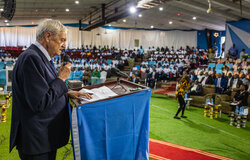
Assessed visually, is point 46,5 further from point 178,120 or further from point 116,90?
point 116,90

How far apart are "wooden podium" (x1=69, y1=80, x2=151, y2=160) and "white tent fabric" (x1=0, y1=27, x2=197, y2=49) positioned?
70.2 feet

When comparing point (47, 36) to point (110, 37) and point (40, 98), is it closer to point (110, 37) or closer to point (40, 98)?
point (40, 98)

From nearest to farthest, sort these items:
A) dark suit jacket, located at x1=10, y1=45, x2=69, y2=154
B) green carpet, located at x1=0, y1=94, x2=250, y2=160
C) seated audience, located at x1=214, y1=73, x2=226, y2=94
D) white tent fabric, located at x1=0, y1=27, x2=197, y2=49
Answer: dark suit jacket, located at x1=10, y1=45, x2=69, y2=154, green carpet, located at x1=0, y1=94, x2=250, y2=160, seated audience, located at x1=214, y1=73, x2=226, y2=94, white tent fabric, located at x1=0, y1=27, x2=197, y2=49

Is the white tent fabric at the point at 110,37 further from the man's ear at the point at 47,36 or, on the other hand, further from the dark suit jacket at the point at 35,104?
the dark suit jacket at the point at 35,104

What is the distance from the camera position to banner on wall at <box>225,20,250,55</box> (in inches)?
570

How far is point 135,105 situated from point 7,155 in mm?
2970

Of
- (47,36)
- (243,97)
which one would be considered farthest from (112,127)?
(243,97)

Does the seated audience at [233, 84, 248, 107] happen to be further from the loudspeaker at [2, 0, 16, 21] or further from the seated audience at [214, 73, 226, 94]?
the loudspeaker at [2, 0, 16, 21]

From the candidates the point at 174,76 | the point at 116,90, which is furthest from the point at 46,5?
the point at 116,90

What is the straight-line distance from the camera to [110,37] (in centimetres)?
2478

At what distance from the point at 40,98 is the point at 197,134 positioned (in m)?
4.73

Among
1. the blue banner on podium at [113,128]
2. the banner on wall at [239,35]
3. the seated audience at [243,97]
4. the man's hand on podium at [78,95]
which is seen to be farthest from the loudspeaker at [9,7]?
the banner on wall at [239,35]

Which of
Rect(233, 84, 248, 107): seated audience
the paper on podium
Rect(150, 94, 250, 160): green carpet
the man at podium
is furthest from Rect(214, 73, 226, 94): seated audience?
the man at podium

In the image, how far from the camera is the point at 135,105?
59.7 inches
